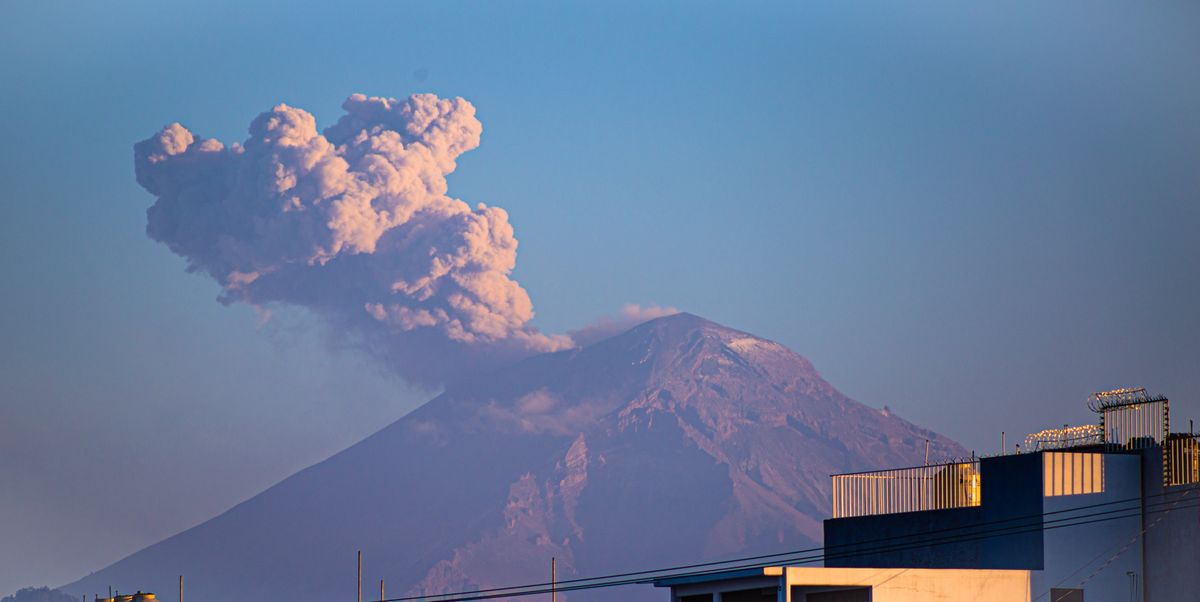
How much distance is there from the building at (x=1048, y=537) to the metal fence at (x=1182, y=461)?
0.04 meters

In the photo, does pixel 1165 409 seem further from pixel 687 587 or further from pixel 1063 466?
pixel 687 587

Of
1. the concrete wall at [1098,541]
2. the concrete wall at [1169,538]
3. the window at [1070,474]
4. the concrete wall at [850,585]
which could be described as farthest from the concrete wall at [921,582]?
A: the concrete wall at [1169,538]

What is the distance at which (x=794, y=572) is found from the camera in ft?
169

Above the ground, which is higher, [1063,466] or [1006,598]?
[1063,466]

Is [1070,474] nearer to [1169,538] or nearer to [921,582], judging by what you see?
[1169,538]

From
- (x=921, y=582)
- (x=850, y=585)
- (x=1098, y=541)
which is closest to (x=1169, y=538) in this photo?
(x=1098, y=541)

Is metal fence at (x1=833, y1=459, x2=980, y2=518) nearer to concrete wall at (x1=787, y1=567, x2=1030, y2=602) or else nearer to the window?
the window

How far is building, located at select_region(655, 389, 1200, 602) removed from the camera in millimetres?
53656

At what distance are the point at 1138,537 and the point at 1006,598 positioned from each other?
6.00 meters

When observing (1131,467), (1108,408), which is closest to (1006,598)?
(1131,467)

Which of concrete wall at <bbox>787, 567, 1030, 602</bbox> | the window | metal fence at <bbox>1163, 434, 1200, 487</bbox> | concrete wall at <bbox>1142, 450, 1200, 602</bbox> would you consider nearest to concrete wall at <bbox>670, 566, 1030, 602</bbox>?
concrete wall at <bbox>787, 567, 1030, 602</bbox>

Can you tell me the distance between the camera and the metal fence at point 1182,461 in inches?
2277

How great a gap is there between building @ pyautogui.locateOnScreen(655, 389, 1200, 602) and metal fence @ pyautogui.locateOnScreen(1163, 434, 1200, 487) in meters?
0.04

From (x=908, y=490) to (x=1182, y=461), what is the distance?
1094 cm
